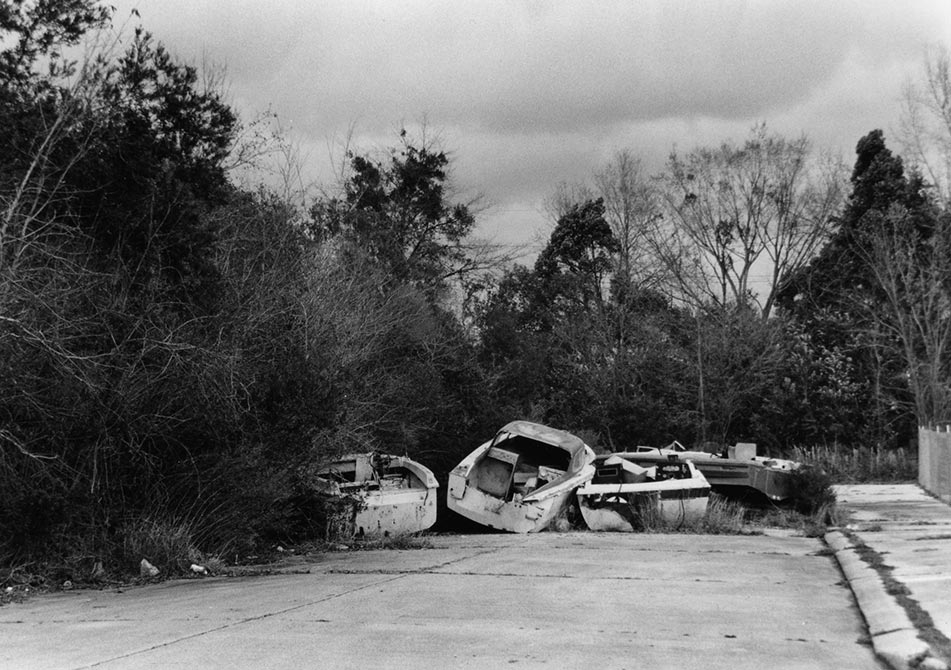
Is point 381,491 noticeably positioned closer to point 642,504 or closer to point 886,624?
point 642,504

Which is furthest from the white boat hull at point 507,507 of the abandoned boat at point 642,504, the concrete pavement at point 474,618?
the concrete pavement at point 474,618

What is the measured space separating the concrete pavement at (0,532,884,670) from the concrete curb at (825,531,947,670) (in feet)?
0.40

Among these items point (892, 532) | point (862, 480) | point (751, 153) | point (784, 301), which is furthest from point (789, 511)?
point (751, 153)

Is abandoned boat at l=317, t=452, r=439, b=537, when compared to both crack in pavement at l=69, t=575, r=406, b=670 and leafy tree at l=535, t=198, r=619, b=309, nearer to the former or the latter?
crack in pavement at l=69, t=575, r=406, b=670

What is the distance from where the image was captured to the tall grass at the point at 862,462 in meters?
30.9

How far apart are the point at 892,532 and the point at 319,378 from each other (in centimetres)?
848

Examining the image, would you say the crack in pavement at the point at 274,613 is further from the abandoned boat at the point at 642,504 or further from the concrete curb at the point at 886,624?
the abandoned boat at the point at 642,504

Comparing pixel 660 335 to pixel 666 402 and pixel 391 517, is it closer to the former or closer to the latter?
pixel 666 402

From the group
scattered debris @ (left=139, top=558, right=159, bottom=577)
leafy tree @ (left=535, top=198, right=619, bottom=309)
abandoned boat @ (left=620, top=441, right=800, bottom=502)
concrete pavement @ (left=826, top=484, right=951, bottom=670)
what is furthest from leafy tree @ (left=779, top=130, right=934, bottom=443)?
scattered debris @ (left=139, top=558, right=159, bottom=577)

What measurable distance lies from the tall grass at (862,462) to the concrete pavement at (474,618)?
19.8 meters

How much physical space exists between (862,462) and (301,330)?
74.3 feet

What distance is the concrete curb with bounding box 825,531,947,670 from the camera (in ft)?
21.0

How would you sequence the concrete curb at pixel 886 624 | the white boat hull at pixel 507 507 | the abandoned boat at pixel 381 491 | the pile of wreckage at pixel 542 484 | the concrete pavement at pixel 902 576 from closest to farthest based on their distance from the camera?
the concrete curb at pixel 886 624
the concrete pavement at pixel 902 576
the abandoned boat at pixel 381 491
the pile of wreckage at pixel 542 484
the white boat hull at pixel 507 507

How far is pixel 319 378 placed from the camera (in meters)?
15.5
